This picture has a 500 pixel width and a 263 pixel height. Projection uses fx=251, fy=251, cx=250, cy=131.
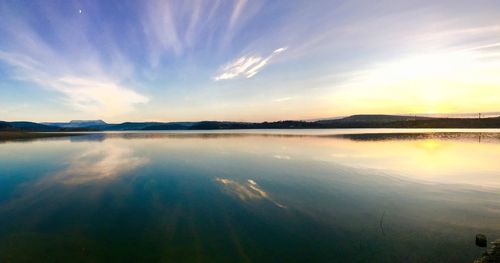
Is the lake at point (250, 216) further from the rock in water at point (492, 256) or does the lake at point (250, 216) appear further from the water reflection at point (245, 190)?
the rock in water at point (492, 256)

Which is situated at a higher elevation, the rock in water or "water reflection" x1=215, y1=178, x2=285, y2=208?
the rock in water

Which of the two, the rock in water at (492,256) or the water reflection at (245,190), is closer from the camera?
the rock in water at (492,256)

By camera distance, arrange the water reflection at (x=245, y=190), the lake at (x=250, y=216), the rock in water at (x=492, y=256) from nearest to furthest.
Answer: the rock in water at (x=492, y=256)
the lake at (x=250, y=216)
the water reflection at (x=245, y=190)

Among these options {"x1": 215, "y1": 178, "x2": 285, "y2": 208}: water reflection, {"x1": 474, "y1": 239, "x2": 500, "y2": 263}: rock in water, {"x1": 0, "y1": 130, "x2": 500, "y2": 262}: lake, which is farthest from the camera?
{"x1": 215, "y1": 178, "x2": 285, "y2": 208}: water reflection

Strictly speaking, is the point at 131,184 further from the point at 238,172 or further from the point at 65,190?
the point at 238,172

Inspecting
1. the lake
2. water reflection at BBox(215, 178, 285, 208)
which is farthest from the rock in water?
water reflection at BBox(215, 178, 285, 208)

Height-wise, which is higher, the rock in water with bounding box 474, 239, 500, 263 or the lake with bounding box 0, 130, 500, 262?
the rock in water with bounding box 474, 239, 500, 263

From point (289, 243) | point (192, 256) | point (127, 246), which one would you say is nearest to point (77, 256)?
point (127, 246)

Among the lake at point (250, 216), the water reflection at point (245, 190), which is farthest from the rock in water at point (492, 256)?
the water reflection at point (245, 190)

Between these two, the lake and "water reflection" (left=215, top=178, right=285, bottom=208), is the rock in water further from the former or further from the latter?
"water reflection" (left=215, top=178, right=285, bottom=208)

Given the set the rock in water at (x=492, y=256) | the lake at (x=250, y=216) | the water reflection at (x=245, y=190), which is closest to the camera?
the rock in water at (x=492, y=256)

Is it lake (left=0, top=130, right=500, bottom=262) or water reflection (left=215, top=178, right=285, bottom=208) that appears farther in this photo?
water reflection (left=215, top=178, right=285, bottom=208)

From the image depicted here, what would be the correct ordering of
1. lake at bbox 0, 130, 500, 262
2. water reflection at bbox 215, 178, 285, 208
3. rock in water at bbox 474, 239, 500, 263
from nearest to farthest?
rock in water at bbox 474, 239, 500, 263 → lake at bbox 0, 130, 500, 262 → water reflection at bbox 215, 178, 285, 208

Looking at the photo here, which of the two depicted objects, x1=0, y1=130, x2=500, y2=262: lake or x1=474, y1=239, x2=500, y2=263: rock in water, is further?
x1=0, y1=130, x2=500, y2=262: lake
